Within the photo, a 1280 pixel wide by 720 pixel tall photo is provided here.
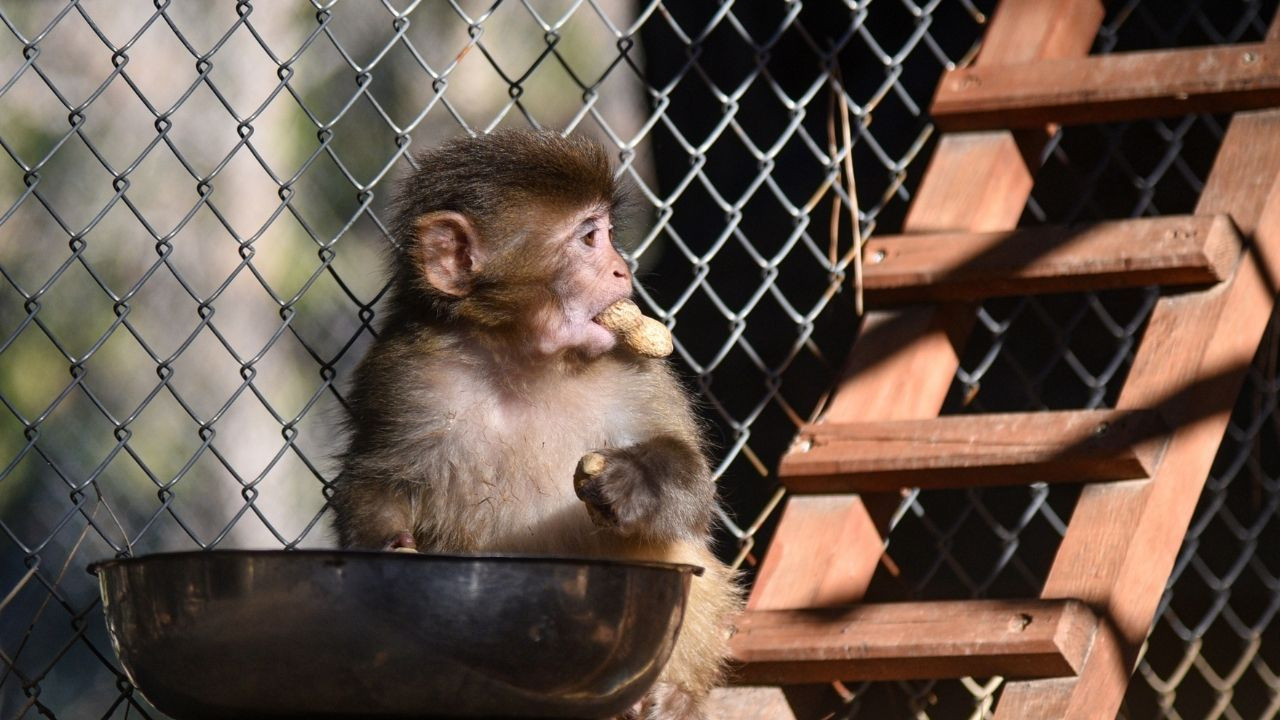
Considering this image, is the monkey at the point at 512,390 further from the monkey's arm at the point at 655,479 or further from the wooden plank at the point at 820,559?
the wooden plank at the point at 820,559

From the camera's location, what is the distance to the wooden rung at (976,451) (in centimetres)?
299

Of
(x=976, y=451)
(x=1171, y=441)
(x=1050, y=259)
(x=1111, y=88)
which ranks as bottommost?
(x=976, y=451)

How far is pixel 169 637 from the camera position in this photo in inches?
81.8

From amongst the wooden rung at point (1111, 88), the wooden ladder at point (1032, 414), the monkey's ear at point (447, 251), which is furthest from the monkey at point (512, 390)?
the wooden rung at point (1111, 88)

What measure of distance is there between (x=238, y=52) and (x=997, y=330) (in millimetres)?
3563

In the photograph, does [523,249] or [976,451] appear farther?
[976,451]

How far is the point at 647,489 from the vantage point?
275 centimetres

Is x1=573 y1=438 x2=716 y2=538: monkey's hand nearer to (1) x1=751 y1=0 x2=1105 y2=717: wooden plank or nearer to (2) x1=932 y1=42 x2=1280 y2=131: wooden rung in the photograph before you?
(1) x1=751 y1=0 x2=1105 y2=717: wooden plank

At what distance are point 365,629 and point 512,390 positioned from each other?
1.05 metres

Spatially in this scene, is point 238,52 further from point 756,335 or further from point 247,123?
point 247,123

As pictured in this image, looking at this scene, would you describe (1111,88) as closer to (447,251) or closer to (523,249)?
(523,249)

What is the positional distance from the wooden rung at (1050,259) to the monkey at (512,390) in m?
0.71

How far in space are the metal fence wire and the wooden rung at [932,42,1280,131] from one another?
1.99 feet

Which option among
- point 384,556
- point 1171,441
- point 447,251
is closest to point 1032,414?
point 1171,441
